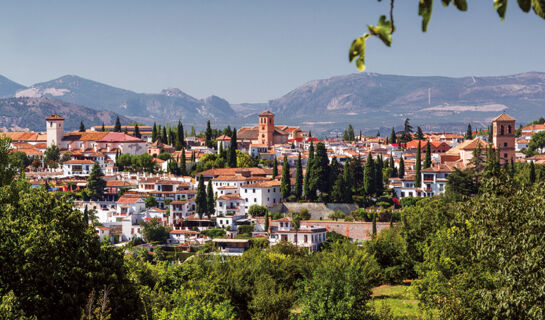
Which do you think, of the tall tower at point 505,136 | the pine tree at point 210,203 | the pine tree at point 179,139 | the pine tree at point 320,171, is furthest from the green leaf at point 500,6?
the pine tree at point 179,139

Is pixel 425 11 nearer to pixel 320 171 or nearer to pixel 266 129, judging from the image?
pixel 320 171

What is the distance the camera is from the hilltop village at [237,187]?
54.7m

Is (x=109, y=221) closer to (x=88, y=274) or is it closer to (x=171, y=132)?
(x=171, y=132)

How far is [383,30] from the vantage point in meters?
2.83

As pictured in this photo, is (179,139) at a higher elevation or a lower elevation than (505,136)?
higher

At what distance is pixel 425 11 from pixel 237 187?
6000cm

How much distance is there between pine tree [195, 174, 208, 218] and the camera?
58.2m

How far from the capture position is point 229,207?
60.1 meters

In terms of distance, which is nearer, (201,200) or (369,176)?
(201,200)

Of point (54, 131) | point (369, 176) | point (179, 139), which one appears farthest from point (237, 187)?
point (54, 131)

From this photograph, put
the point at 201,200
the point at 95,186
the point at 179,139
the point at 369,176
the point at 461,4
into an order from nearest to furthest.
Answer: the point at 461,4
the point at 201,200
the point at 369,176
the point at 95,186
the point at 179,139

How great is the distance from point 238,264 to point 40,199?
Result: 818 centimetres

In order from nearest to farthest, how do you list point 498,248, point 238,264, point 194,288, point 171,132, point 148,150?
point 498,248
point 194,288
point 238,264
point 148,150
point 171,132

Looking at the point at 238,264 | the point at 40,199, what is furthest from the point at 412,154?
the point at 40,199
